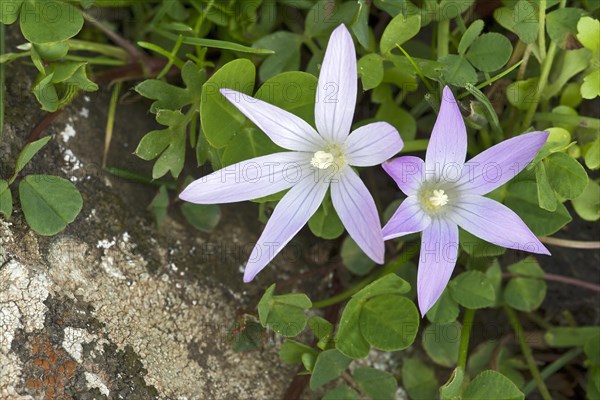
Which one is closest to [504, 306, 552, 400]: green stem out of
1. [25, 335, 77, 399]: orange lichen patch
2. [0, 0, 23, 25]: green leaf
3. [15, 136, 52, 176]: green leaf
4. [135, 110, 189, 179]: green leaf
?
[135, 110, 189, 179]: green leaf

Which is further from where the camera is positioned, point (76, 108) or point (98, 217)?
point (76, 108)

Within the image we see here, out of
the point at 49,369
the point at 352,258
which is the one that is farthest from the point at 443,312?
the point at 49,369

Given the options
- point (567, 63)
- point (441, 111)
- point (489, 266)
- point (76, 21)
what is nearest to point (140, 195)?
point (76, 21)

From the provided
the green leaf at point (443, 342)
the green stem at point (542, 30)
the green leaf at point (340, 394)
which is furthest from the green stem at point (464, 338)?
the green stem at point (542, 30)

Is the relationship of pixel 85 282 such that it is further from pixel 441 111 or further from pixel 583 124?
pixel 583 124

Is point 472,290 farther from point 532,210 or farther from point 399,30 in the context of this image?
point 399,30

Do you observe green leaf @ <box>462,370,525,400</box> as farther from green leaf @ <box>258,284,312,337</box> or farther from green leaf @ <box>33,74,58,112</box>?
green leaf @ <box>33,74,58,112</box>
